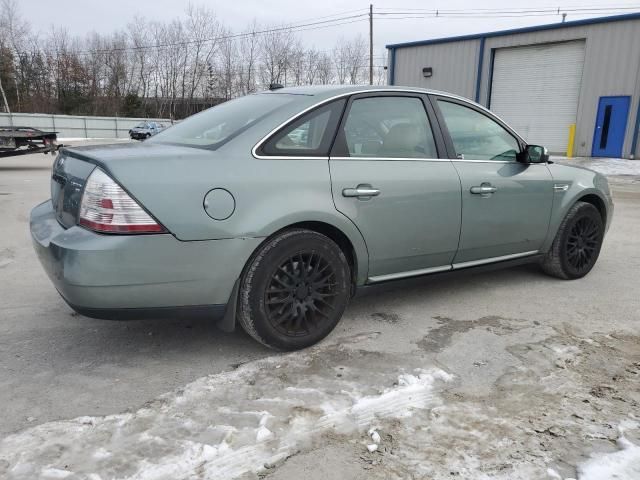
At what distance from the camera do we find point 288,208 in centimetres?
298

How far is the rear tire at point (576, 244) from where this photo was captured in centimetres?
464

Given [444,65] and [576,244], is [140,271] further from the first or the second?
[444,65]

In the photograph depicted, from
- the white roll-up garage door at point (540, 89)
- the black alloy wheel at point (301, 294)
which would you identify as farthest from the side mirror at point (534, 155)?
the white roll-up garage door at point (540, 89)

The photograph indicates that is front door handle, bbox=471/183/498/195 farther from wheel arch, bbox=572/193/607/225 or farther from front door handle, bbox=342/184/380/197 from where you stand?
wheel arch, bbox=572/193/607/225

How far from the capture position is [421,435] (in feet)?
7.76

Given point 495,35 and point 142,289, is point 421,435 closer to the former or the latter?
point 142,289

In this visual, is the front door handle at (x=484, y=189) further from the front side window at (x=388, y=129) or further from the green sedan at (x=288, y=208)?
the front side window at (x=388, y=129)

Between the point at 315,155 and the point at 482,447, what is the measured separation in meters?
1.81

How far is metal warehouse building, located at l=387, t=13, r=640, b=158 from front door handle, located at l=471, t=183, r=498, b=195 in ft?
64.4

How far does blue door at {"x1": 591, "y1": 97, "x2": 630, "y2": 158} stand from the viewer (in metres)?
20.4

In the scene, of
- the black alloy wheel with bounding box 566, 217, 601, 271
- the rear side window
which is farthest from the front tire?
the black alloy wheel with bounding box 566, 217, 601, 271

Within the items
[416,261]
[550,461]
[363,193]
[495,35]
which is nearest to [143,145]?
[363,193]

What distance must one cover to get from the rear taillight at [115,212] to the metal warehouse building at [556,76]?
21.9 meters

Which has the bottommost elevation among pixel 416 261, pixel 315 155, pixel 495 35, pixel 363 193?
pixel 416 261
